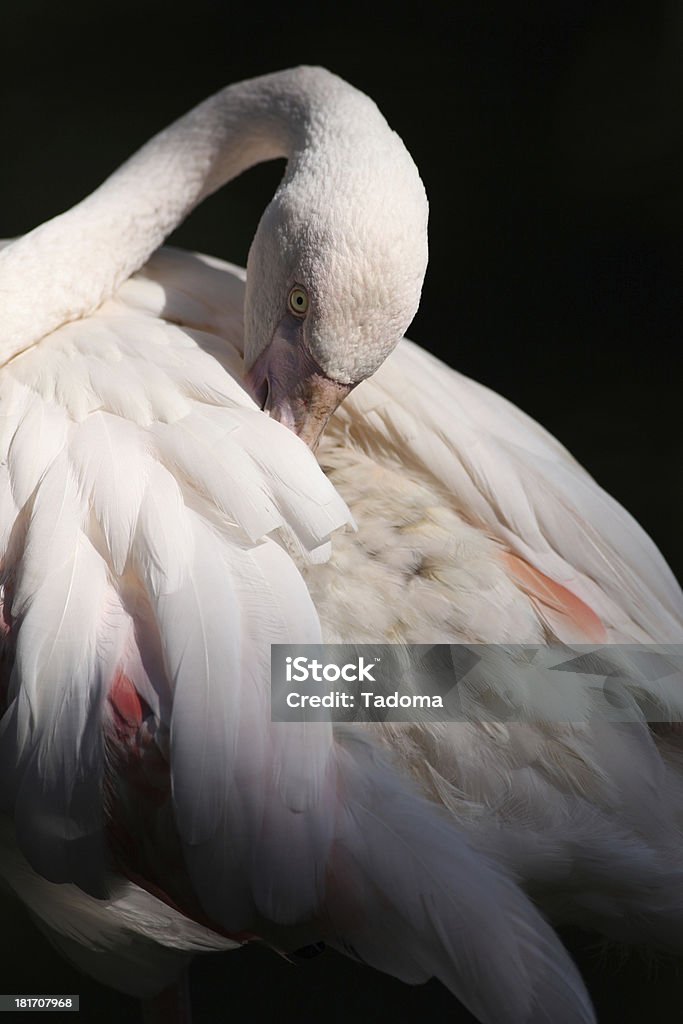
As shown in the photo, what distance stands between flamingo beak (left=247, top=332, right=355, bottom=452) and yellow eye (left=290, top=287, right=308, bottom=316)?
28 mm

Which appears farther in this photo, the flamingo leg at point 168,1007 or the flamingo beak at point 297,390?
the flamingo leg at point 168,1007

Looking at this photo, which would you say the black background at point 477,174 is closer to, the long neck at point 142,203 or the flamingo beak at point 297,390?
the long neck at point 142,203

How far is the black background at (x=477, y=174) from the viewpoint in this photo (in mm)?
1479

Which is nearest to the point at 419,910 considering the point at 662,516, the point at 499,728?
the point at 499,728

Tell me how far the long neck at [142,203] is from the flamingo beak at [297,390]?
0.79ft

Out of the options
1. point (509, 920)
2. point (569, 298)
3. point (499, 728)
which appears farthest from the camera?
point (569, 298)

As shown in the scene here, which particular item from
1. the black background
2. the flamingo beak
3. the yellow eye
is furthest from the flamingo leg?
the yellow eye

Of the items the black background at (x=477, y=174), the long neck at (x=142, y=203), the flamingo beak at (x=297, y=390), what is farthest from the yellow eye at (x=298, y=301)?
the black background at (x=477, y=174)

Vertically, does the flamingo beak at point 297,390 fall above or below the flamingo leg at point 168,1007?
above

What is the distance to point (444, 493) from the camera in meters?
1.12

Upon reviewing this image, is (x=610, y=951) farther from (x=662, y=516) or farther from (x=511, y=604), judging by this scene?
(x=662, y=516)

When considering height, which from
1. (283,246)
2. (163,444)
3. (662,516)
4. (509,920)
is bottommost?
(662,516)

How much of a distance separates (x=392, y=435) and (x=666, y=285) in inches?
21.9

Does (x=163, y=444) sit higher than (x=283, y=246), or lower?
lower
